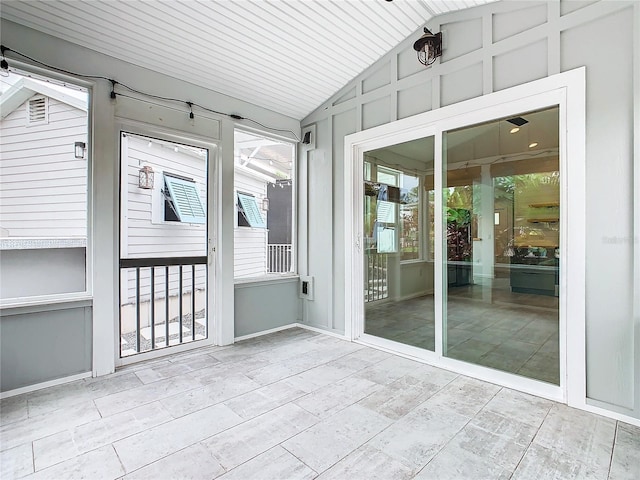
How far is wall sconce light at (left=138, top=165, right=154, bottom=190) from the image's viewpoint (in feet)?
10.9

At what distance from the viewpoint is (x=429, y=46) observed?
306 cm

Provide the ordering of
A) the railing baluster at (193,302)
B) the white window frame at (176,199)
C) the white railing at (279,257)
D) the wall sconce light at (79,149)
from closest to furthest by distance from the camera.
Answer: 1. the wall sconce light at (79,149)
2. the white window frame at (176,199)
3. the railing baluster at (193,302)
4. the white railing at (279,257)

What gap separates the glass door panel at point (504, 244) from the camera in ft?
8.60

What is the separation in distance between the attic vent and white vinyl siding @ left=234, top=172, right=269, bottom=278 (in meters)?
1.78

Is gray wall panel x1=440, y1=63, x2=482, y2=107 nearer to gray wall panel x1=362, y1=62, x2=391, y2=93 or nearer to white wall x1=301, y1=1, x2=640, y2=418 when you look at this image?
white wall x1=301, y1=1, x2=640, y2=418

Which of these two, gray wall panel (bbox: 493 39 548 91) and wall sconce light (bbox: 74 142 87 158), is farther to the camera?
wall sconce light (bbox: 74 142 87 158)

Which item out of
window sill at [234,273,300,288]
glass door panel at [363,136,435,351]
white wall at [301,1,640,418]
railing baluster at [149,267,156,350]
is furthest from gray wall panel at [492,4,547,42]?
railing baluster at [149,267,156,350]

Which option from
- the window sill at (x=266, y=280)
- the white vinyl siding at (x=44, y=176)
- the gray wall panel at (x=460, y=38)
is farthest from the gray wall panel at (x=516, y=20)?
the white vinyl siding at (x=44, y=176)

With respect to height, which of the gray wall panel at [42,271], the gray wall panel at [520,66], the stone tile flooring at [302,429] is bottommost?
the stone tile flooring at [302,429]

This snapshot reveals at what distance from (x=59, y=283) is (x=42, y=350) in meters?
0.54

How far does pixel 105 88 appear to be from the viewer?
9.70 feet

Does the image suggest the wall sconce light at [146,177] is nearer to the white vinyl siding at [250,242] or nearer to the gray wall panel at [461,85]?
the white vinyl siding at [250,242]

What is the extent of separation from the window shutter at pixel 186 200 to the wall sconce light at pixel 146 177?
0.17m

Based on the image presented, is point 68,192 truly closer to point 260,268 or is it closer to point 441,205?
point 260,268
